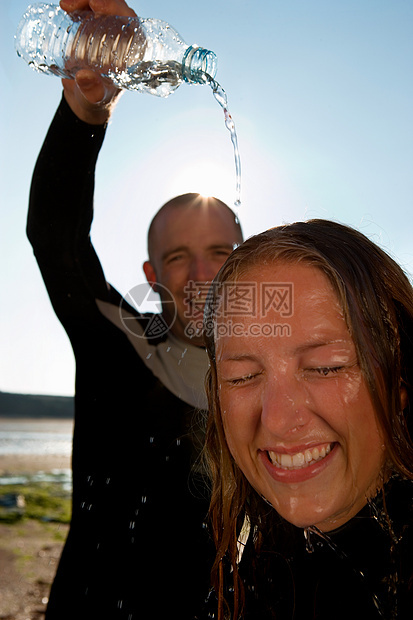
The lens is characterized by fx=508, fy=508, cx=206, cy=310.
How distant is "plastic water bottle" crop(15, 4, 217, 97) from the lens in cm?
235

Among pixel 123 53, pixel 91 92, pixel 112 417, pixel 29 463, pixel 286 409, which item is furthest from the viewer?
pixel 29 463

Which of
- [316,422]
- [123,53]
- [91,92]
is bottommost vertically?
[316,422]

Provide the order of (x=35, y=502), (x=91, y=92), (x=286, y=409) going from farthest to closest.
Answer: (x=35, y=502) → (x=91, y=92) → (x=286, y=409)

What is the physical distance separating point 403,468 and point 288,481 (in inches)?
15.7

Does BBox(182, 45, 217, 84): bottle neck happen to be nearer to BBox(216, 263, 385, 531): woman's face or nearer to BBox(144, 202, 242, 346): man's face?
BBox(144, 202, 242, 346): man's face

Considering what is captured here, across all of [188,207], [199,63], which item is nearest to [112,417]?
[188,207]

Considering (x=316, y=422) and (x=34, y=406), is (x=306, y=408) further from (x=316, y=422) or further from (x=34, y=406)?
(x=34, y=406)

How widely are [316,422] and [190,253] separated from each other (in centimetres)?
181

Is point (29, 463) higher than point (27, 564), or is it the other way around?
point (27, 564)

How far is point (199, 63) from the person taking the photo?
234 centimetres

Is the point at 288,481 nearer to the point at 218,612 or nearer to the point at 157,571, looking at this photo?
the point at 218,612

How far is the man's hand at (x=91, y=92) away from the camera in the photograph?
2.07m

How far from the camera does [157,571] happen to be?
218cm

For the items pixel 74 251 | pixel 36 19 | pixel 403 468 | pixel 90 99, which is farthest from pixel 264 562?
pixel 36 19
